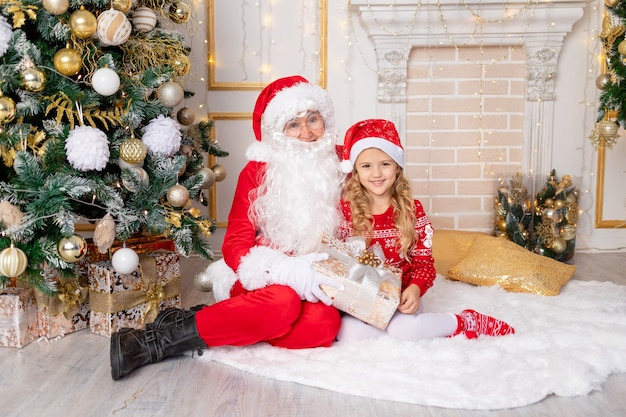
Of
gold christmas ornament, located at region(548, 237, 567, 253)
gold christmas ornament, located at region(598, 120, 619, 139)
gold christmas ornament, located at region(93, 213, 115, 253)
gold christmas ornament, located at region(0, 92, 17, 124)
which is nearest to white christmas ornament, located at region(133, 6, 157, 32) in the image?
gold christmas ornament, located at region(0, 92, 17, 124)

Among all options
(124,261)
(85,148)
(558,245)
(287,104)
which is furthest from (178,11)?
(558,245)

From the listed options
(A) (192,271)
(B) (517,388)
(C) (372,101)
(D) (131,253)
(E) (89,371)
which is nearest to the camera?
(B) (517,388)

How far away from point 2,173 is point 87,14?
0.64 meters

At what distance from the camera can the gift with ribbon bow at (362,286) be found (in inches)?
85.4

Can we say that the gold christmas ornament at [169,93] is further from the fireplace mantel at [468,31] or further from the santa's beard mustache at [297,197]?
the fireplace mantel at [468,31]

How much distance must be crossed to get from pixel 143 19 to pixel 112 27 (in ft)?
0.80

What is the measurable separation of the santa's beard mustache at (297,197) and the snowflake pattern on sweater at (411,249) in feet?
0.18

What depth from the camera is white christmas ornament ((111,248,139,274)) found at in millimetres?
2320

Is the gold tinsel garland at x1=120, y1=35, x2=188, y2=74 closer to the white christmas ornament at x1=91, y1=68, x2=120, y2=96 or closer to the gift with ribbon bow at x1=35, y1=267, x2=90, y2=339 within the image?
the white christmas ornament at x1=91, y1=68, x2=120, y2=96

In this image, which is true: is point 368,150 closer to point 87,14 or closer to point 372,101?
point 87,14

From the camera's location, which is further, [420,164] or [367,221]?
[420,164]

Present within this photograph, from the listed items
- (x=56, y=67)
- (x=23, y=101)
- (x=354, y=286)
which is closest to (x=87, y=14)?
(x=56, y=67)

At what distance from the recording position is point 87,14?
7.27 ft

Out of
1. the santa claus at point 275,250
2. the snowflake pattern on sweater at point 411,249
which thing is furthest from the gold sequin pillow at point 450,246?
the santa claus at point 275,250
